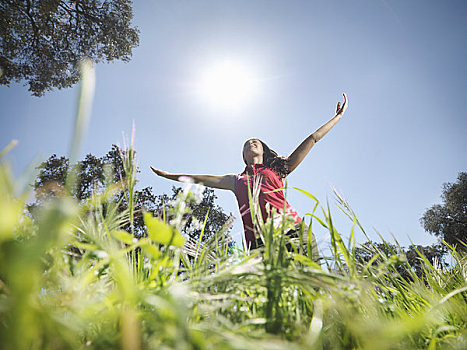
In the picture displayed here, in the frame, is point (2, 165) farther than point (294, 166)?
No

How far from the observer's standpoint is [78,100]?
0.32 m

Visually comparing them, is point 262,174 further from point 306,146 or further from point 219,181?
point 306,146

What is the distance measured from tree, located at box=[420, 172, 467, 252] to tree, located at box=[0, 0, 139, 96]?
18.5m

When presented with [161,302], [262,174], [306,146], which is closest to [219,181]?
[262,174]

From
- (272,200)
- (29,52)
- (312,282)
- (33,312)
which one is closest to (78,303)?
(33,312)

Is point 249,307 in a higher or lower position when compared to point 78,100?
lower

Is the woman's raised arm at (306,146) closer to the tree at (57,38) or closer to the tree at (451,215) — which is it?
the tree at (57,38)

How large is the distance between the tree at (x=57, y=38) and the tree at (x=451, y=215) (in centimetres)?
1851

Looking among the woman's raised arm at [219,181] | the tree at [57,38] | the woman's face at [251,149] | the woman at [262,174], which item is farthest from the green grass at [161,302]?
the tree at [57,38]

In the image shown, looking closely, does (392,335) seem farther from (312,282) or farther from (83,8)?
(83,8)

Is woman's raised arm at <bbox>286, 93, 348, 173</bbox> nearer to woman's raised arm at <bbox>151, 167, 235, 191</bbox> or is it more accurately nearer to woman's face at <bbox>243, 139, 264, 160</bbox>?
woman's face at <bbox>243, 139, 264, 160</bbox>

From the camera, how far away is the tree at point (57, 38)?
6.99m

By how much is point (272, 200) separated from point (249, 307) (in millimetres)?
2351

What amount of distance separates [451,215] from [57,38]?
20861mm
